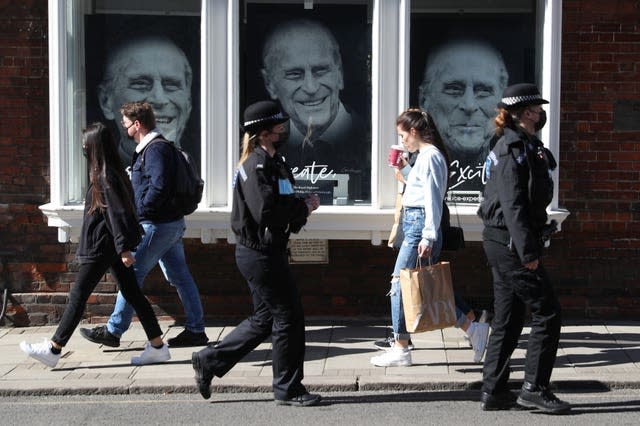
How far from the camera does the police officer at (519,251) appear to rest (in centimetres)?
664

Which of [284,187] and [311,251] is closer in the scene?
[284,187]

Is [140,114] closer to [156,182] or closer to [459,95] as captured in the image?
[156,182]

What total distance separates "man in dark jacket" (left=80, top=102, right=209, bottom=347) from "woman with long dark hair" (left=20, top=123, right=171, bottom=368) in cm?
29

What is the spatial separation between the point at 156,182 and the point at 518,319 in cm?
279

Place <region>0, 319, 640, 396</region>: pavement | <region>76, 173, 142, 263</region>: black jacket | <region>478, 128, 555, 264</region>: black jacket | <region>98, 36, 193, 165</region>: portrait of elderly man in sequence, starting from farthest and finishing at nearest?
1. <region>98, 36, 193, 165</region>: portrait of elderly man
2. <region>76, 173, 142, 263</region>: black jacket
3. <region>0, 319, 640, 396</region>: pavement
4. <region>478, 128, 555, 264</region>: black jacket

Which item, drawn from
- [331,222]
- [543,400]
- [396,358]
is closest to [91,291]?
[331,222]

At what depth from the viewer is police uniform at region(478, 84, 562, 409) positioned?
663 cm

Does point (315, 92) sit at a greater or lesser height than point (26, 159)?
greater

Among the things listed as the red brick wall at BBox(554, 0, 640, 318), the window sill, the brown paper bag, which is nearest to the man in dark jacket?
the window sill

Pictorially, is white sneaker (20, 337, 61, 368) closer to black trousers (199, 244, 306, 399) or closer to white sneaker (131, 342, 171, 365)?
white sneaker (131, 342, 171, 365)

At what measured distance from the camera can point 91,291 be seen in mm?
7926

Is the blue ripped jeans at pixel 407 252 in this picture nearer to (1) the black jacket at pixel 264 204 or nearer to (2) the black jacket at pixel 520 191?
(2) the black jacket at pixel 520 191

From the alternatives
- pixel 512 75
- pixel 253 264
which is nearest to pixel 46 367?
pixel 253 264

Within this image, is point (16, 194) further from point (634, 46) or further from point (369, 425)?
point (634, 46)
